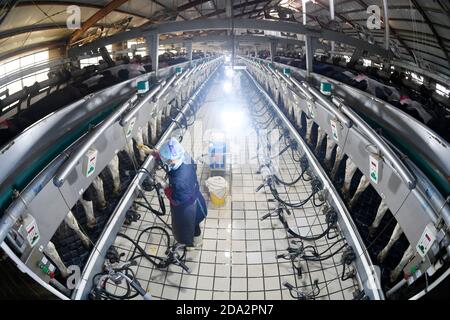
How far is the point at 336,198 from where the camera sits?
3.86m

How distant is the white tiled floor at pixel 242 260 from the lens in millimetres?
2941

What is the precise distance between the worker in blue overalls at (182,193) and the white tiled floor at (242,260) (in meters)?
0.40

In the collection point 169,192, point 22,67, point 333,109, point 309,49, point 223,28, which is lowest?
point 169,192

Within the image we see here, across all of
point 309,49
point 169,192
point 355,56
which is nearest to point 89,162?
point 169,192

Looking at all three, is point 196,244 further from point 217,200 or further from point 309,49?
point 309,49

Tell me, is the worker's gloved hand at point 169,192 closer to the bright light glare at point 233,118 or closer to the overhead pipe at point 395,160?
the overhead pipe at point 395,160

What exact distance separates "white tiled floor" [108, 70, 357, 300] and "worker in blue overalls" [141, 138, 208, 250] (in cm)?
40

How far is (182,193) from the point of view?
118 inches

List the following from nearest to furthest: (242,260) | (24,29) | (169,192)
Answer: (169,192) < (242,260) < (24,29)

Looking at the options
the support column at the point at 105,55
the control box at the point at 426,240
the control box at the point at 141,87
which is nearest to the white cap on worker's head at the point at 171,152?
the control box at the point at 141,87

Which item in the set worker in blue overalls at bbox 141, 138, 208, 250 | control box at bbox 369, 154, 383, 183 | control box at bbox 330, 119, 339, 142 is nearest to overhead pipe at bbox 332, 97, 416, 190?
control box at bbox 369, 154, 383, 183

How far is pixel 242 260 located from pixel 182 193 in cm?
127
